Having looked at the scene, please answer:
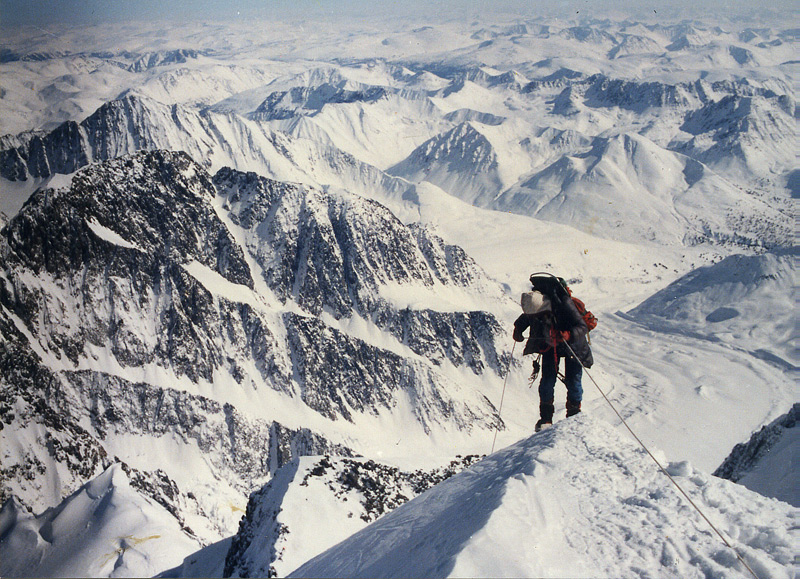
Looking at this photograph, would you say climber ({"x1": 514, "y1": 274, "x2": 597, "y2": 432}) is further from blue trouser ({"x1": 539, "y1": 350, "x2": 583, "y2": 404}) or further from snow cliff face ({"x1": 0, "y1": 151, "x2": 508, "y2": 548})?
snow cliff face ({"x1": 0, "y1": 151, "x2": 508, "y2": 548})

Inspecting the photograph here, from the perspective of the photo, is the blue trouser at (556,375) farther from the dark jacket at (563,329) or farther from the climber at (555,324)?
the dark jacket at (563,329)

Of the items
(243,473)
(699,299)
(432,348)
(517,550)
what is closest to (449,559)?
(517,550)

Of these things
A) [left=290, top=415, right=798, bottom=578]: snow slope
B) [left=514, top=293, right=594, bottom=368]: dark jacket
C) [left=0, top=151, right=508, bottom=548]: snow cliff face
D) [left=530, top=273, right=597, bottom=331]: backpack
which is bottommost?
[left=0, top=151, right=508, bottom=548]: snow cliff face

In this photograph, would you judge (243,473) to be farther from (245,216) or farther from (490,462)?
(490,462)

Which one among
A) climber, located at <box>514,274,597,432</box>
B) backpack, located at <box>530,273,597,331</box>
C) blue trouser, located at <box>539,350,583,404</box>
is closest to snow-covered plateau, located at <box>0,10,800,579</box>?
blue trouser, located at <box>539,350,583,404</box>

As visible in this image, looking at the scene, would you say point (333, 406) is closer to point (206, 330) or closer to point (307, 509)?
point (206, 330)

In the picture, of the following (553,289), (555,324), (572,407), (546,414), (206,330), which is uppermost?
(553,289)

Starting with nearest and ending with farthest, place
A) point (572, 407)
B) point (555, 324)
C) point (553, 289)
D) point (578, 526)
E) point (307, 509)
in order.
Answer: point (578, 526) < point (553, 289) < point (555, 324) < point (572, 407) < point (307, 509)

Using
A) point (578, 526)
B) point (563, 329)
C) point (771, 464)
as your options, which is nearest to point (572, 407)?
point (563, 329)
